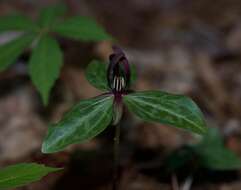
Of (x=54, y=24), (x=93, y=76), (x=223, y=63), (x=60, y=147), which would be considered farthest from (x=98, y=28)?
(x=223, y=63)

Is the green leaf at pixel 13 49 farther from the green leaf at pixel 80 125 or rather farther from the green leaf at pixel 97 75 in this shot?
the green leaf at pixel 80 125

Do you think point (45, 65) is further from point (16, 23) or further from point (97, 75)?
point (97, 75)

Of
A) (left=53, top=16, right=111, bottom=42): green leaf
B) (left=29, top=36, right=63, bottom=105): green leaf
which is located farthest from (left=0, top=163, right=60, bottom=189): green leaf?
(left=53, top=16, right=111, bottom=42): green leaf

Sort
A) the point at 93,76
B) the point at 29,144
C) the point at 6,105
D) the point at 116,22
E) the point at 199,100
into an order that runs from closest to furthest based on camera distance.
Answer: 1. the point at 93,76
2. the point at 29,144
3. the point at 6,105
4. the point at 199,100
5. the point at 116,22

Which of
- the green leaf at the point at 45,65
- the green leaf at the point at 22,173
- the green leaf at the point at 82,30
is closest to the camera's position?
the green leaf at the point at 22,173

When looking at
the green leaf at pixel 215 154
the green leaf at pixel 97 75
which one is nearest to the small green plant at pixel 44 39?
the green leaf at pixel 97 75

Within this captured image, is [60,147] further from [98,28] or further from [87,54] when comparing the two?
[87,54]
